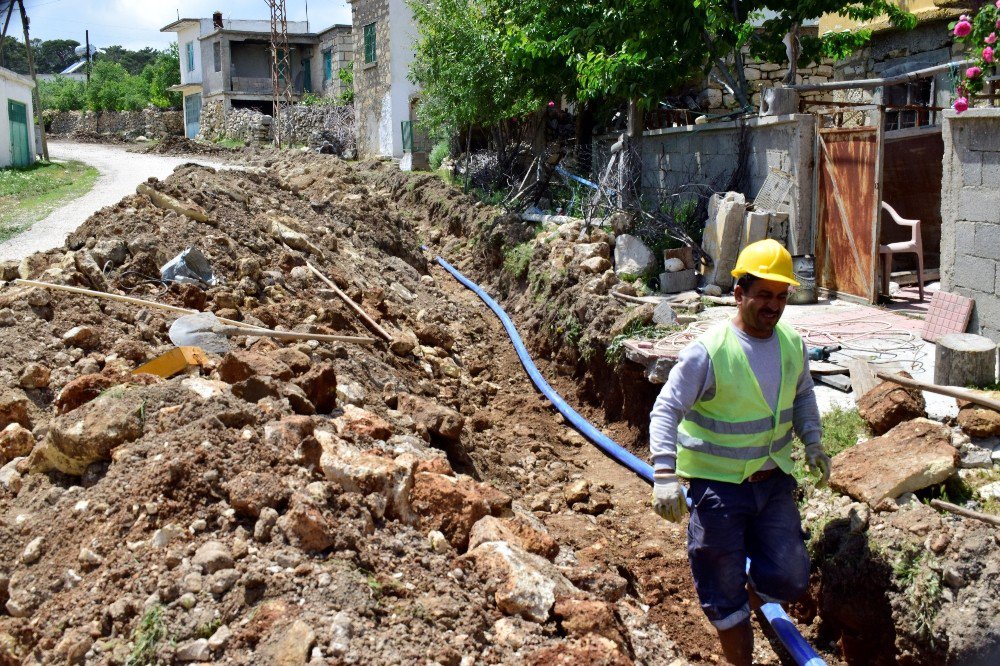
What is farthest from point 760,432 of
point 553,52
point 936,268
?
point 553,52

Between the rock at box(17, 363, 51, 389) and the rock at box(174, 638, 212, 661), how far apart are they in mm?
3145

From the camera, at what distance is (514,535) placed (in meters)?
4.59

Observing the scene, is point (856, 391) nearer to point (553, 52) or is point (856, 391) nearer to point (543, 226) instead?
point (543, 226)

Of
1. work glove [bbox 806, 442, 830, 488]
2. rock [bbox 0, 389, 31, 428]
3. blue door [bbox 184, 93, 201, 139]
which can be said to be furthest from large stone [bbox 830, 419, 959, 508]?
blue door [bbox 184, 93, 201, 139]

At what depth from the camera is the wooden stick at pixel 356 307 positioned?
336 inches

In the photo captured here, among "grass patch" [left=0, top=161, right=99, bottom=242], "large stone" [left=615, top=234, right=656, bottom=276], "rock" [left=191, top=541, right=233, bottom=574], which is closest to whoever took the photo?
"rock" [left=191, top=541, right=233, bottom=574]

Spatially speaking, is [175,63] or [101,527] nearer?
[101,527]

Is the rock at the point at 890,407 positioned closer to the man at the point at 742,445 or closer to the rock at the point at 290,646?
the man at the point at 742,445

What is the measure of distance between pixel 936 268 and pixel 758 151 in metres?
2.58

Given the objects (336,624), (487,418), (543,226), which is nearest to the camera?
(336,624)

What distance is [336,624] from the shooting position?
11.5ft

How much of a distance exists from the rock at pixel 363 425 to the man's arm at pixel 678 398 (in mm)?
2155

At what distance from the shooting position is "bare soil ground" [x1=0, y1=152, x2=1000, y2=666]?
12.0 feet

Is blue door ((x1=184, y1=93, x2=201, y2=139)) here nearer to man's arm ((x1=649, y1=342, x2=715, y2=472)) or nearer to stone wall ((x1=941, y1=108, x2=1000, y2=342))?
stone wall ((x1=941, y1=108, x2=1000, y2=342))
